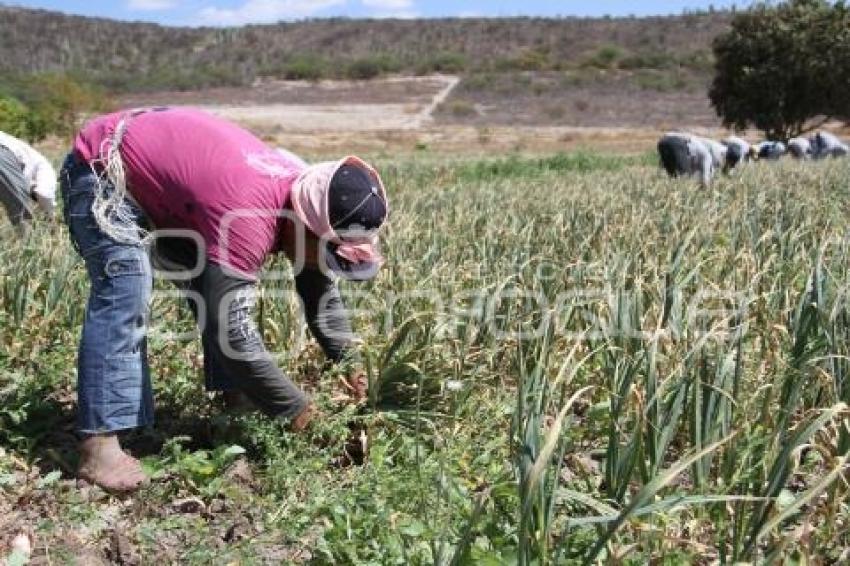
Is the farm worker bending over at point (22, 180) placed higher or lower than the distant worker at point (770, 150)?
higher

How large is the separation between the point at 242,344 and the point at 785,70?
27.5m

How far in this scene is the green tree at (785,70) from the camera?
26953 mm

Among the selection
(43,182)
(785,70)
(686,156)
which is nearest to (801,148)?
(785,70)

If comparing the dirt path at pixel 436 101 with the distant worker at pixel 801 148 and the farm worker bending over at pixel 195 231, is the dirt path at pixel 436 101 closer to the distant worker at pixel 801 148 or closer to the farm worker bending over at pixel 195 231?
the distant worker at pixel 801 148

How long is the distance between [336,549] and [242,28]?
83458 mm

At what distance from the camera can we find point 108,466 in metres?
2.46

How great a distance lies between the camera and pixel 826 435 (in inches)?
89.2

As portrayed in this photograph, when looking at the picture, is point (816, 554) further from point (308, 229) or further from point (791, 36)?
point (791, 36)

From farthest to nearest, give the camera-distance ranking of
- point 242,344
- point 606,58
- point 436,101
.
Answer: point 606,58, point 436,101, point 242,344

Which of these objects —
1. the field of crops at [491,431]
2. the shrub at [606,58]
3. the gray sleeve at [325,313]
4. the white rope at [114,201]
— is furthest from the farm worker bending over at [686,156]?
the shrub at [606,58]

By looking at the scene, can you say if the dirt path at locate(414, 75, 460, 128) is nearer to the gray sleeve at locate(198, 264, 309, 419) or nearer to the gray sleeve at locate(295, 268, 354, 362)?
the gray sleeve at locate(295, 268, 354, 362)

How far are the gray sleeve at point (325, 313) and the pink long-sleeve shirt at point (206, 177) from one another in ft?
1.20

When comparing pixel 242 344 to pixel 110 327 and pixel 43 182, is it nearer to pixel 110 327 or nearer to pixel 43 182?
pixel 110 327

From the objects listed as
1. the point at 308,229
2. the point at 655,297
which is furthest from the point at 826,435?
the point at 308,229
